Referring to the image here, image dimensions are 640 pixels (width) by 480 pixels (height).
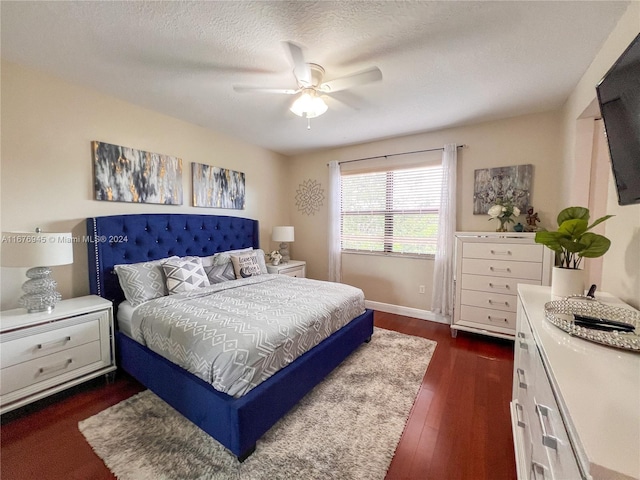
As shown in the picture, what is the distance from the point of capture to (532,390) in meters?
1.08

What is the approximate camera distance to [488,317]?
276cm

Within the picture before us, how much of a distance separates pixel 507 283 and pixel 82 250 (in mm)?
4085

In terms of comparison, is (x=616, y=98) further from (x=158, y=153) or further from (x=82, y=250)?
(x=82, y=250)

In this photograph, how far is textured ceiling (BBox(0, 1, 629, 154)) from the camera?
1444mm

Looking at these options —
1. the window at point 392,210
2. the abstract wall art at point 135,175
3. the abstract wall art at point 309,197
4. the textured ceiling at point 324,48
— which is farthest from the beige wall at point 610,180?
the abstract wall art at point 135,175

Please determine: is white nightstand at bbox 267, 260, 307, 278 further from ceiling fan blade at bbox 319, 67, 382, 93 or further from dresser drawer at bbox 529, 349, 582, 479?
dresser drawer at bbox 529, 349, 582, 479

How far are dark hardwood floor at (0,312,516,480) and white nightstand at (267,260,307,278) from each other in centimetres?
192

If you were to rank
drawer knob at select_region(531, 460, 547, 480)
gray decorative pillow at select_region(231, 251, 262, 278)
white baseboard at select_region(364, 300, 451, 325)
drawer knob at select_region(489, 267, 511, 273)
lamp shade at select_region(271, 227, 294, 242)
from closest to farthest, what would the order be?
drawer knob at select_region(531, 460, 547, 480) → drawer knob at select_region(489, 267, 511, 273) → gray decorative pillow at select_region(231, 251, 262, 278) → white baseboard at select_region(364, 300, 451, 325) → lamp shade at select_region(271, 227, 294, 242)

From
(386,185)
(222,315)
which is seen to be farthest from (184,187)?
(386,185)

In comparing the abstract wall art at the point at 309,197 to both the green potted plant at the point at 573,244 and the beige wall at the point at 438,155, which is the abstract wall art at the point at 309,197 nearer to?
the beige wall at the point at 438,155

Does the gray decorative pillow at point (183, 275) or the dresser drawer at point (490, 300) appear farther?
the dresser drawer at point (490, 300)

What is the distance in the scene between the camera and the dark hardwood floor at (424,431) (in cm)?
136

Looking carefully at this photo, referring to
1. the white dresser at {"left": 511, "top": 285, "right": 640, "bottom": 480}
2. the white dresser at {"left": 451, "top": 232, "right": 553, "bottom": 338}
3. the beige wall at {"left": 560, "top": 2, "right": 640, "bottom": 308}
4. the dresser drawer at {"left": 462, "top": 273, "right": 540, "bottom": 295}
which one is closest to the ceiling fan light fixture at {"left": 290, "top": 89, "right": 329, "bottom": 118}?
the beige wall at {"left": 560, "top": 2, "right": 640, "bottom": 308}

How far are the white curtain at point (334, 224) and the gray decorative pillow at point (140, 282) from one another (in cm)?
235
